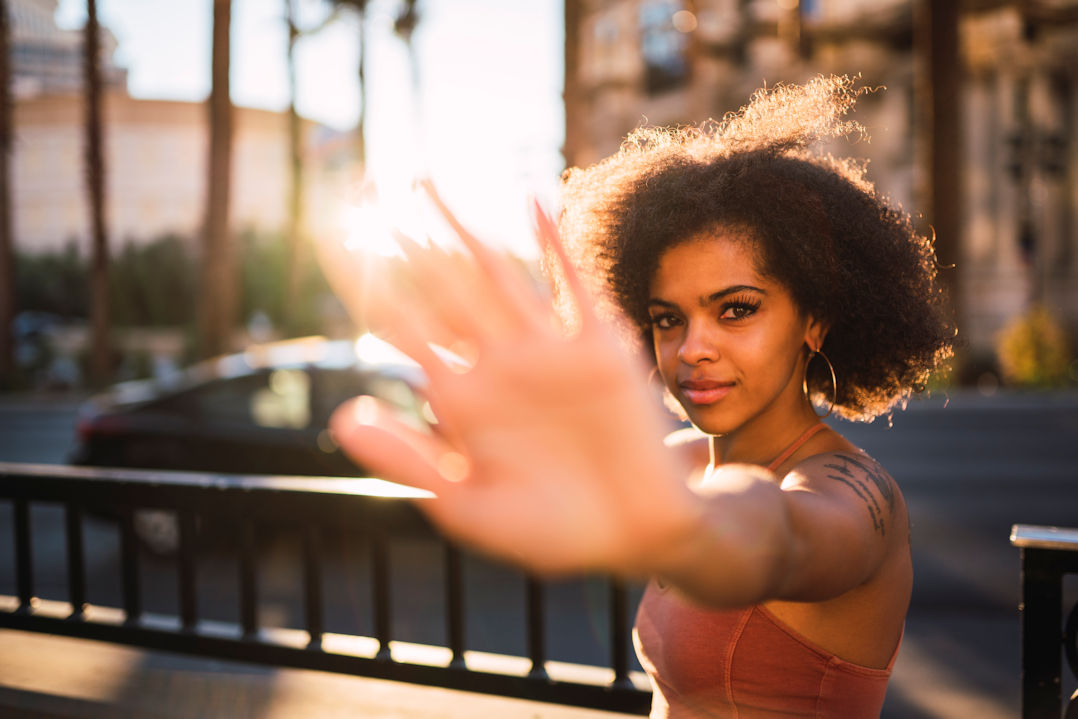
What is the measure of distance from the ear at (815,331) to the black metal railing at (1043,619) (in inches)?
28.6

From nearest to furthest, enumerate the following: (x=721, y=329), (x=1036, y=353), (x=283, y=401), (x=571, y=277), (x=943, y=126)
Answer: (x=571, y=277)
(x=721, y=329)
(x=283, y=401)
(x=943, y=126)
(x=1036, y=353)

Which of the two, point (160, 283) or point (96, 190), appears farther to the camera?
point (160, 283)

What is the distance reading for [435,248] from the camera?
0.85m

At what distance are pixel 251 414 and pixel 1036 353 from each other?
Answer: 51.9 feet

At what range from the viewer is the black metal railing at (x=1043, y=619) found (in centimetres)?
194

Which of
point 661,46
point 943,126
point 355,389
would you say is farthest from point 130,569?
point 661,46

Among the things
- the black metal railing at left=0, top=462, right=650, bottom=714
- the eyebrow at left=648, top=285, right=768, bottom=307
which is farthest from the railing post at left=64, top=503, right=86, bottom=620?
the eyebrow at left=648, top=285, right=768, bottom=307

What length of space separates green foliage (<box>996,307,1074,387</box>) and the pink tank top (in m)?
18.0

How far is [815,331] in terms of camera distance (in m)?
1.63

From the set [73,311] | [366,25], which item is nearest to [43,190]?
[73,311]

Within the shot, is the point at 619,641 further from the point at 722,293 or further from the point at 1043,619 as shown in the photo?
the point at 722,293

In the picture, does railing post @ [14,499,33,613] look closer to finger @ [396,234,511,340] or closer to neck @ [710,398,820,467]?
neck @ [710,398,820,467]

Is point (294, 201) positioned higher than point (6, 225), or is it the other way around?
point (294, 201)

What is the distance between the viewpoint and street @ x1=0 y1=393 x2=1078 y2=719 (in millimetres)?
4492
